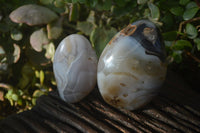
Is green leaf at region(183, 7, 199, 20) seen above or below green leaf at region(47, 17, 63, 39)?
above

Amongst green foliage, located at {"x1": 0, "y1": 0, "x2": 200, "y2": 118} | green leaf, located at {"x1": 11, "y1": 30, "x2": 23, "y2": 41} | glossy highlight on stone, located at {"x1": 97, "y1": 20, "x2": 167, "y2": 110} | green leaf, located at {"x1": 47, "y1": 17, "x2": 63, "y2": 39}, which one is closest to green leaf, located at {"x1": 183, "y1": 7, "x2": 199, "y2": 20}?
green foliage, located at {"x1": 0, "y1": 0, "x2": 200, "y2": 118}

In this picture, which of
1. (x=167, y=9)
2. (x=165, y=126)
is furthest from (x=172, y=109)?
(x=167, y=9)

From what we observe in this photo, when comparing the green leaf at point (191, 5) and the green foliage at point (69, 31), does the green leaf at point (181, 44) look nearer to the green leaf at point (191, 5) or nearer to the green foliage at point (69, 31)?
the green foliage at point (69, 31)

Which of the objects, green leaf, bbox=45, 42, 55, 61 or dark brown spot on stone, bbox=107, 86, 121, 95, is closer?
dark brown spot on stone, bbox=107, 86, 121, 95

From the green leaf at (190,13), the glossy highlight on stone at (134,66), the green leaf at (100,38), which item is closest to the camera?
the glossy highlight on stone at (134,66)

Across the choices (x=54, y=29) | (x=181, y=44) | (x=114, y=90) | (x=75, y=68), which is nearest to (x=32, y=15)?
(x=54, y=29)

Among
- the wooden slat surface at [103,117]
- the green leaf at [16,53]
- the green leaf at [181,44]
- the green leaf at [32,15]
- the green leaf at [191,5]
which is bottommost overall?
the wooden slat surface at [103,117]

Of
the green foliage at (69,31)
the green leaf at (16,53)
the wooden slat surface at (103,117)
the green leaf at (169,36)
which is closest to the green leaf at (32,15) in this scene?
the green foliage at (69,31)

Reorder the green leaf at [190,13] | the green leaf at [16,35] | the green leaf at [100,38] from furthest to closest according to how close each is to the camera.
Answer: the green leaf at [16,35] < the green leaf at [100,38] < the green leaf at [190,13]

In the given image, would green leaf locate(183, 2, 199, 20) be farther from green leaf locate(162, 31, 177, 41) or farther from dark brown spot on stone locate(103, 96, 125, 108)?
dark brown spot on stone locate(103, 96, 125, 108)
